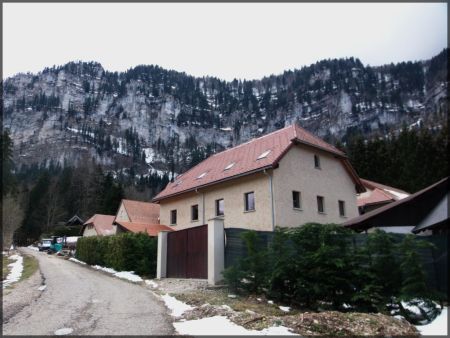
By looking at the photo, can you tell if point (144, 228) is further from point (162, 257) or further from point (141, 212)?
point (162, 257)

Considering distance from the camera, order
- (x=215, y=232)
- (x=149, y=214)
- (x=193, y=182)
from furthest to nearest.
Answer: (x=149, y=214)
(x=193, y=182)
(x=215, y=232)

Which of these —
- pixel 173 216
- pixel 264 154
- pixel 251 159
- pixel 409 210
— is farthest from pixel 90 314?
pixel 173 216

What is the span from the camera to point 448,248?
35.6ft

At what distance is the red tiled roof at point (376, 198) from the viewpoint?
3178 centimetres

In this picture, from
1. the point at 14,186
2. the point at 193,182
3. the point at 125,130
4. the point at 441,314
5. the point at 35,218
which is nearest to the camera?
the point at 441,314

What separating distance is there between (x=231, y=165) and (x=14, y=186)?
1519cm

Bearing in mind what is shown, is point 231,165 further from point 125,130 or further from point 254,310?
point 125,130

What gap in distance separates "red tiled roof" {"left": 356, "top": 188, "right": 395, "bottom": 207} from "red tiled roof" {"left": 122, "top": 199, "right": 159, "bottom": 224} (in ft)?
63.8

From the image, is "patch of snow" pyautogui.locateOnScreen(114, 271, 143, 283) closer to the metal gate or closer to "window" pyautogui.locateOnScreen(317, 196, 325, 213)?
the metal gate

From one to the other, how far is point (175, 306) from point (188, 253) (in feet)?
22.5

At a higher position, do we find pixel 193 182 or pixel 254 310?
pixel 193 182

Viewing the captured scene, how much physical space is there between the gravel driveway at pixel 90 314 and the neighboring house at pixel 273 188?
9630mm

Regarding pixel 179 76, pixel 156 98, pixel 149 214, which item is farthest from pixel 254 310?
pixel 179 76

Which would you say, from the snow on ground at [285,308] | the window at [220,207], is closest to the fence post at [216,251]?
the snow on ground at [285,308]
